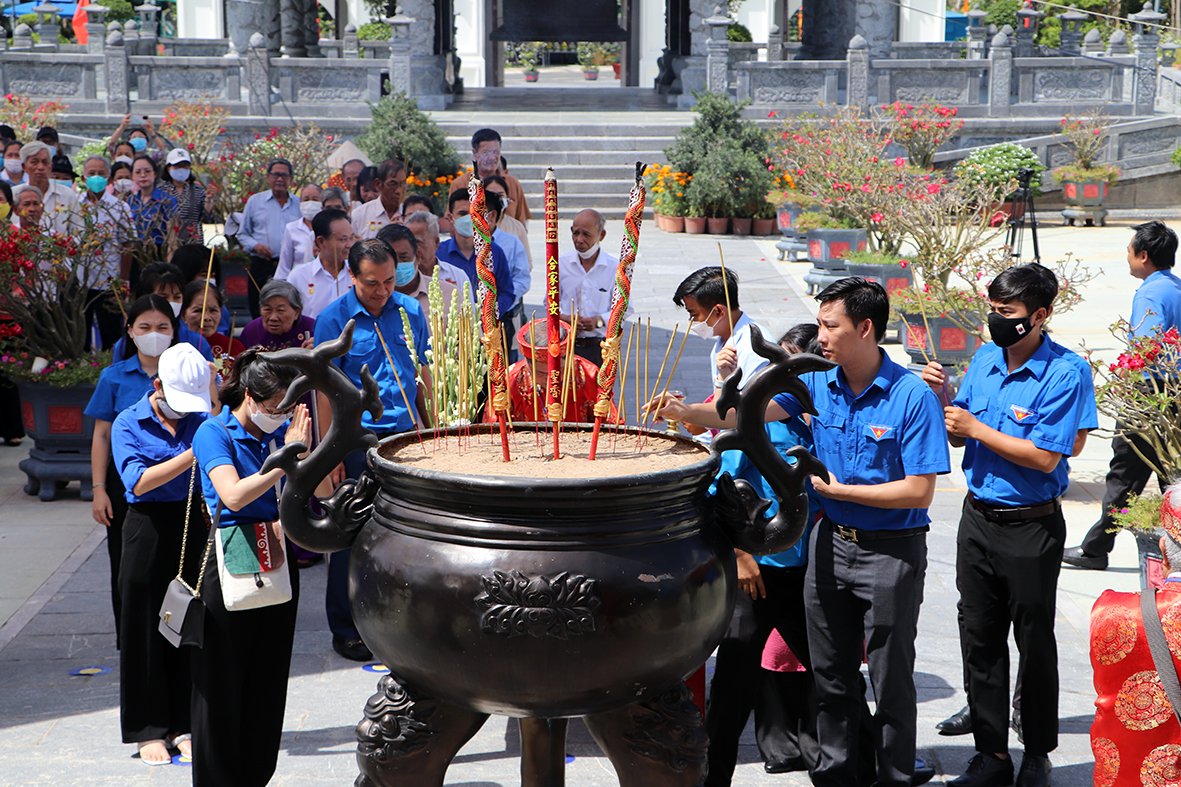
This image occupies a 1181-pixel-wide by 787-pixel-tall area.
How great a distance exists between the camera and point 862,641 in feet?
14.6

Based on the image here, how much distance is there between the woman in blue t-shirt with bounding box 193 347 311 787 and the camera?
4297 mm

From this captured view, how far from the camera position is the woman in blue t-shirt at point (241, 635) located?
4.30 meters

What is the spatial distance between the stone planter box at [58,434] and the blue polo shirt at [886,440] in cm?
539

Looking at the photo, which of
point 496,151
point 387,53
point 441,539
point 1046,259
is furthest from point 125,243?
point 387,53

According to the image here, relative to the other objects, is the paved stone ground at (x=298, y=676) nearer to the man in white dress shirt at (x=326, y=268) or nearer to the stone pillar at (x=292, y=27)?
the man in white dress shirt at (x=326, y=268)

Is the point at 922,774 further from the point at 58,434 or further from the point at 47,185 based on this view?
the point at 47,185

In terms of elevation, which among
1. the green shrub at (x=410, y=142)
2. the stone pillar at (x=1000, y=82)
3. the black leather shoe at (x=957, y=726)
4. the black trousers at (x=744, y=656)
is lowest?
the black leather shoe at (x=957, y=726)

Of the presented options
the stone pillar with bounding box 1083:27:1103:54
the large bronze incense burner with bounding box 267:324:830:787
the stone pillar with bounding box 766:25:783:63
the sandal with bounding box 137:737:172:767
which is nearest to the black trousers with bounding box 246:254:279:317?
the sandal with bounding box 137:737:172:767

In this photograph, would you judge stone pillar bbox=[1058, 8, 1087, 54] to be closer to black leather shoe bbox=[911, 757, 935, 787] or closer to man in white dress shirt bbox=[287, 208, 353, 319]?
man in white dress shirt bbox=[287, 208, 353, 319]

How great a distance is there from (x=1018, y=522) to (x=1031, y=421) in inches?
13.4

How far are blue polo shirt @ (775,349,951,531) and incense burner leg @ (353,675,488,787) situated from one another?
150cm

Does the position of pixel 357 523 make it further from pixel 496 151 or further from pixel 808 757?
pixel 496 151

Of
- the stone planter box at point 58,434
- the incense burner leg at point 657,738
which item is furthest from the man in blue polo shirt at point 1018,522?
the stone planter box at point 58,434

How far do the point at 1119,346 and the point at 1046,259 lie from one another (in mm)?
5666
